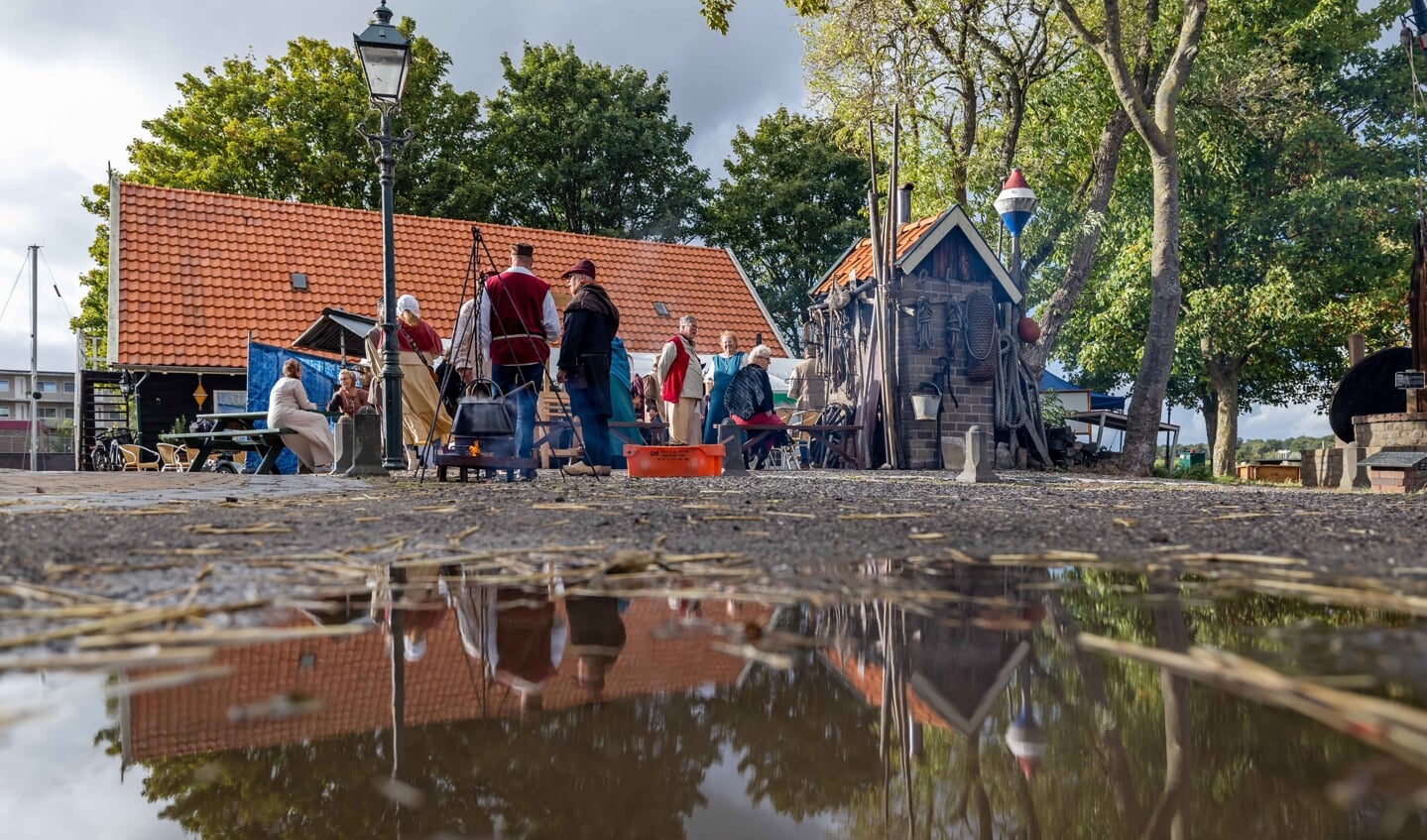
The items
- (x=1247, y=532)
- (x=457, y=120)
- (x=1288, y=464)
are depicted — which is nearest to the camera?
(x=1247, y=532)

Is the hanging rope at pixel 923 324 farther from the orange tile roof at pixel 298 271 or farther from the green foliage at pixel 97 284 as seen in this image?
the green foliage at pixel 97 284

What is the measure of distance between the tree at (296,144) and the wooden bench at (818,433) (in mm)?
16944

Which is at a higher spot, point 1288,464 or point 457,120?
point 457,120

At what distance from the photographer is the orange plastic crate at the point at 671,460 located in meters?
8.95

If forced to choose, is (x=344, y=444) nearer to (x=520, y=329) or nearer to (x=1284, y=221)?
(x=520, y=329)

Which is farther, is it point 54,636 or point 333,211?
point 333,211

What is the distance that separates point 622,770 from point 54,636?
3.93 feet

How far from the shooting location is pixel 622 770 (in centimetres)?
123

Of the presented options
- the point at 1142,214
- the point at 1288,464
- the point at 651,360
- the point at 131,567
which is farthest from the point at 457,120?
the point at 131,567

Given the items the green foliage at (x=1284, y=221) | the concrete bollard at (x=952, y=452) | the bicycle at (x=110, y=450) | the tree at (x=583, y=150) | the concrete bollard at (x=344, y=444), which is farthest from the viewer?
the tree at (x=583, y=150)

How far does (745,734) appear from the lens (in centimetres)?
138

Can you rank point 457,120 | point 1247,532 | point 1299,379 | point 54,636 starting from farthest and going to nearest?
point 457,120
point 1299,379
point 1247,532
point 54,636

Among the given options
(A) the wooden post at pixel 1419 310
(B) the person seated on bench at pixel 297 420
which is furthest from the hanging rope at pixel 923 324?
(B) the person seated on bench at pixel 297 420

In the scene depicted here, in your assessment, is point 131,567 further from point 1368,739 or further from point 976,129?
point 976,129
